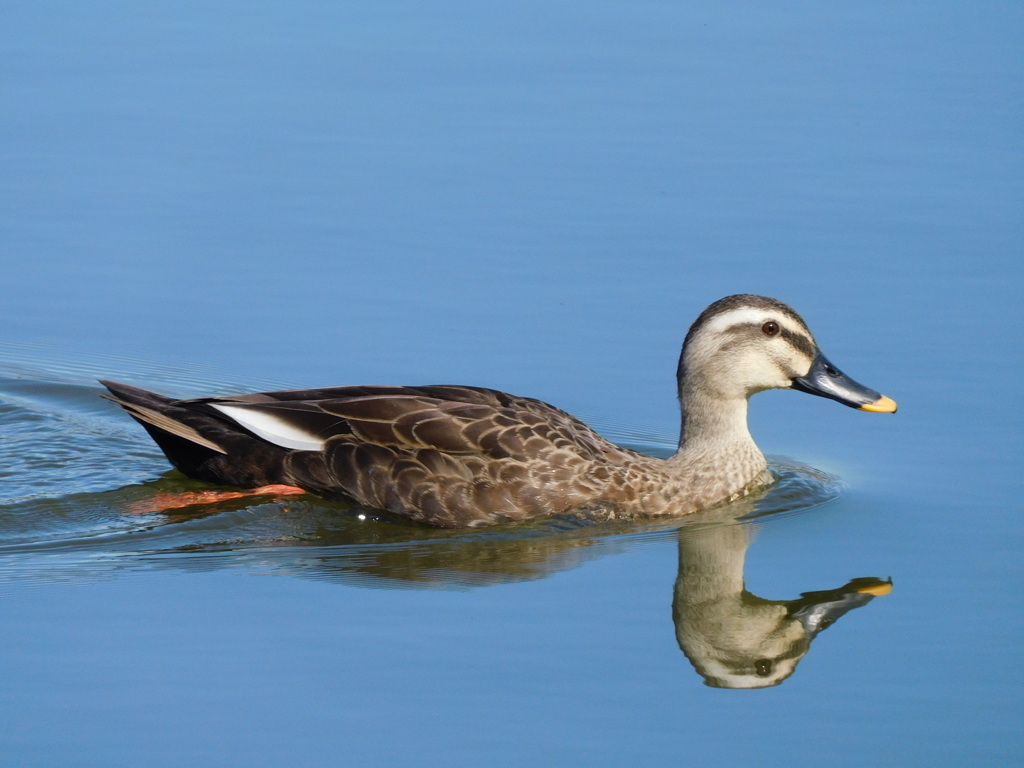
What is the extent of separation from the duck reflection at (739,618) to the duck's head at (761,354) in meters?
1.20

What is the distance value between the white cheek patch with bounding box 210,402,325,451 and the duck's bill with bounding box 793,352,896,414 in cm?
296

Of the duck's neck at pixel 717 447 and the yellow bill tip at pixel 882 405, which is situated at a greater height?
the yellow bill tip at pixel 882 405

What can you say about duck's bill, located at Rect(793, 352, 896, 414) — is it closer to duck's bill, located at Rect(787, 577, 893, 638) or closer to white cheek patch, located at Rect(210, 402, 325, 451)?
duck's bill, located at Rect(787, 577, 893, 638)

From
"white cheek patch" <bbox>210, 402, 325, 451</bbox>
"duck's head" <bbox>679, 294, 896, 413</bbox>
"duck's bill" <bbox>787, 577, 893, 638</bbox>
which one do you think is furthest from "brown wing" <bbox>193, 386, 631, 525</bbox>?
"duck's bill" <bbox>787, 577, 893, 638</bbox>

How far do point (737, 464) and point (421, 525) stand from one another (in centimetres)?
200

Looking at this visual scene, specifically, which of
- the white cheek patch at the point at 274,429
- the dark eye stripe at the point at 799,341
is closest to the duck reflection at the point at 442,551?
the white cheek patch at the point at 274,429

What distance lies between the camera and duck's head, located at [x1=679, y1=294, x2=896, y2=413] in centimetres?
1011

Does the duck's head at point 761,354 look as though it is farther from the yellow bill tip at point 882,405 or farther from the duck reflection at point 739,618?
the duck reflection at point 739,618

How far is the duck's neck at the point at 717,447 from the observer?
10.3 meters

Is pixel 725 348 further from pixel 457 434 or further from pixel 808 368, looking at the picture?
pixel 457 434

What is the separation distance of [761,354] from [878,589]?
6.26 ft

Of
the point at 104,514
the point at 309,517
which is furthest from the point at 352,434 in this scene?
the point at 104,514

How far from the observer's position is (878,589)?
879 centimetres

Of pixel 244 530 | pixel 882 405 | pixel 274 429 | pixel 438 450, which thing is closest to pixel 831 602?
pixel 882 405
